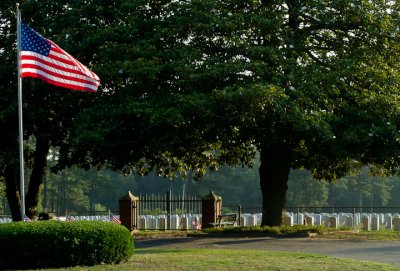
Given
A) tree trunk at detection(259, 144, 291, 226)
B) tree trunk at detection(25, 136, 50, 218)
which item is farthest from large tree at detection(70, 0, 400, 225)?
tree trunk at detection(25, 136, 50, 218)

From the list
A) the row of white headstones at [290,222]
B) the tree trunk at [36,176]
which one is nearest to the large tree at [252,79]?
the tree trunk at [36,176]

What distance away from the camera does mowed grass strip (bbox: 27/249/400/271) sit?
13406 mm

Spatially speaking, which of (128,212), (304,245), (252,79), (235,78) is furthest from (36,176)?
(304,245)

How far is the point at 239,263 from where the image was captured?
14070 mm

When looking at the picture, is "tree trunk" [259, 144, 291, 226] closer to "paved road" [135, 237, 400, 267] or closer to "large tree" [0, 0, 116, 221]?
"paved road" [135, 237, 400, 267]

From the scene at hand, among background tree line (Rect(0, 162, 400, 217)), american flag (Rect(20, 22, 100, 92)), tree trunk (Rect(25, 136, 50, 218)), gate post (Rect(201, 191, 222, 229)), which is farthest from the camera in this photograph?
background tree line (Rect(0, 162, 400, 217))

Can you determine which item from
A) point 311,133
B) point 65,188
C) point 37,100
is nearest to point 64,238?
point 311,133

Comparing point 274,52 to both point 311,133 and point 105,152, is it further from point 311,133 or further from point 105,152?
point 105,152

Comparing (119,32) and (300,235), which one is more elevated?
(119,32)

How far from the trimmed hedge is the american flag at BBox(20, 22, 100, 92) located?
3601mm

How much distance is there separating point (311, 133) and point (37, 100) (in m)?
10.0

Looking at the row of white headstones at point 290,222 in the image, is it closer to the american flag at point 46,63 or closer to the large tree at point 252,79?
the large tree at point 252,79

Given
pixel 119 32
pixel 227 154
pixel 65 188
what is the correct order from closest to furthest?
1. pixel 119 32
2. pixel 227 154
3. pixel 65 188

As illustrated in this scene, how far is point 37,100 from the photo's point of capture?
25250mm
